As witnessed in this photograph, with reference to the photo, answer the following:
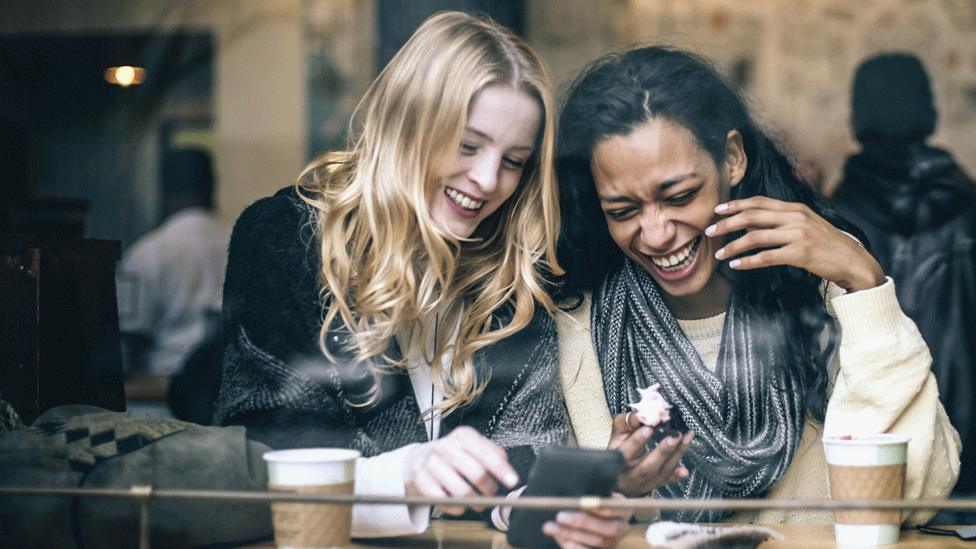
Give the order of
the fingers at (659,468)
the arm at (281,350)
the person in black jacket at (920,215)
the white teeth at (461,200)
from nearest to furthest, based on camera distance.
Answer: the fingers at (659,468)
the arm at (281,350)
the white teeth at (461,200)
the person in black jacket at (920,215)

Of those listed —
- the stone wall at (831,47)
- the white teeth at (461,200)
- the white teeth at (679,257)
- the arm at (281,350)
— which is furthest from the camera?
the stone wall at (831,47)

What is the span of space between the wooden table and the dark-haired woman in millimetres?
273

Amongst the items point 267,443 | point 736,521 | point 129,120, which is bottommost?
point 736,521

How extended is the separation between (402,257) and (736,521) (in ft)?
2.43

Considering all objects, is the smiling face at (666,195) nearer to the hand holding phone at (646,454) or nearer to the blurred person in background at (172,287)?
the hand holding phone at (646,454)

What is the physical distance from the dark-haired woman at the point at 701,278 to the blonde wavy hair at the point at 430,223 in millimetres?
113

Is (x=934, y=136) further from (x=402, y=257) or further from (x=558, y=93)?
(x=402, y=257)

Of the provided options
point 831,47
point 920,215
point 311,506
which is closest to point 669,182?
point 311,506

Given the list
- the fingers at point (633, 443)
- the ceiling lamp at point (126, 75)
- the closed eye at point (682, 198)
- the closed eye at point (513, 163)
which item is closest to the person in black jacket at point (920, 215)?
the closed eye at point (682, 198)

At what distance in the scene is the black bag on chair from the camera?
1643mm

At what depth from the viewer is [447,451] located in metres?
A: 1.71

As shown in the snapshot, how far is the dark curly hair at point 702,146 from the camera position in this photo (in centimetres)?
215

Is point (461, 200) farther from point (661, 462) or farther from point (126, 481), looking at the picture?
point (126, 481)

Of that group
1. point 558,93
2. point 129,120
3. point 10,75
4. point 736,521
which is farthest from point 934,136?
point 10,75
